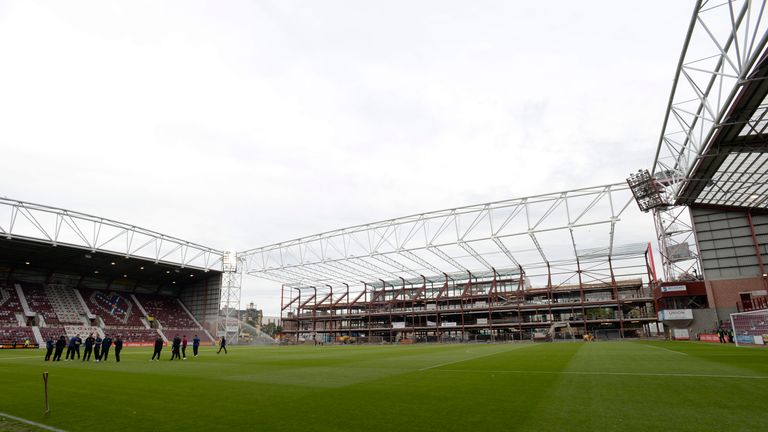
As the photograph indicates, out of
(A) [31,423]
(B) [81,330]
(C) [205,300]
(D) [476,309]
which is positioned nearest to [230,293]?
(C) [205,300]

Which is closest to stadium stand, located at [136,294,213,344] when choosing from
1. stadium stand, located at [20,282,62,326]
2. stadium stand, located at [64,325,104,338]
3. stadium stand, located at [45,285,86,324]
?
stadium stand, located at [64,325,104,338]

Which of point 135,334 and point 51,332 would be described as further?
point 135,334

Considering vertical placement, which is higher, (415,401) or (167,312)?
(167,312)

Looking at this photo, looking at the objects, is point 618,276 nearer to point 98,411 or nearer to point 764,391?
point 764,391

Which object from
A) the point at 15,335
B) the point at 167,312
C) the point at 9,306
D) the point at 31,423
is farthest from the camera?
the point at 167,312

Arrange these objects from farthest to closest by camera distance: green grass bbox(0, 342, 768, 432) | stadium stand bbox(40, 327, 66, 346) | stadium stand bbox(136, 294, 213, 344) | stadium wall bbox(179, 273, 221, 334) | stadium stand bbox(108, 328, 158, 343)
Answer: stadium wall bbox(179, 273, 221, 334)
stadium stand bbox(136, 294, 213, 344)
stadium stand bbox(108, 328, 158, 343)
stadium stand bbox(40, 327, 66, 346)
green grass bbox(0, 342, 768, 432)

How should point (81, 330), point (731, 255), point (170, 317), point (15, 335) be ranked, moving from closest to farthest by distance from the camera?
point (731, 255), point (15, 335), point (81, 330), point (170, 317)

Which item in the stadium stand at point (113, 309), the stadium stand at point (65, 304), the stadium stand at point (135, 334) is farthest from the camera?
the stadium stand at point (113, 309)

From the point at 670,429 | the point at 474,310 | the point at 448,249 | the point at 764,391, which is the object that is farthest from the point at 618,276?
the point at 670,429

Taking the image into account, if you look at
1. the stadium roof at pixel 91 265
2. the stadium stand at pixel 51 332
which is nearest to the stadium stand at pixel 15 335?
the stadium stand at pixel 51 332

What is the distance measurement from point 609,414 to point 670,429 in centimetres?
108

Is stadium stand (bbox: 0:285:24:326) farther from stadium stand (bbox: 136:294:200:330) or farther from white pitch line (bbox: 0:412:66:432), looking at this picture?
white pitch line (bbox: 0:412:66:432)

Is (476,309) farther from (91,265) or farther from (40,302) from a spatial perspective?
(40,302)

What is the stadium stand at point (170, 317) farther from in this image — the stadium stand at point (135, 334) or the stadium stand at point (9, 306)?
the stadium stand at point (9, 306)
